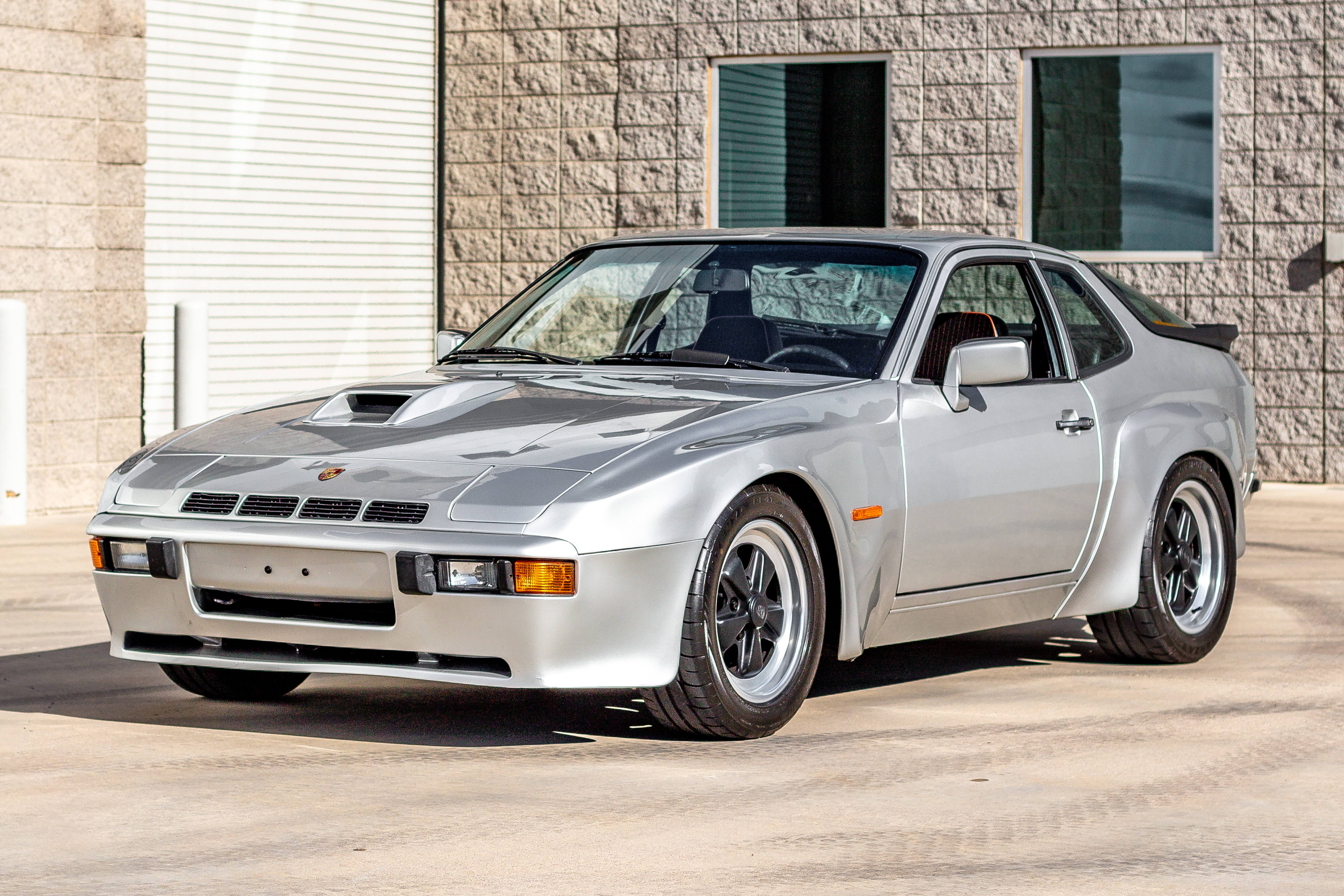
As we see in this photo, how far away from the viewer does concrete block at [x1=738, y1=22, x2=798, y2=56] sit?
15.6 metres

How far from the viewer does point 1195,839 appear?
4660 millimetres

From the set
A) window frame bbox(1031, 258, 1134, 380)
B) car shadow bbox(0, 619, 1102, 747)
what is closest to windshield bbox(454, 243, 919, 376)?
window frame bbox(1031, 258, 1134, 380)

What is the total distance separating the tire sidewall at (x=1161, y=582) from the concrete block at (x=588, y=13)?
9.40 meters

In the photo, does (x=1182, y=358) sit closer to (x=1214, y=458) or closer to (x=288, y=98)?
(x=1214, y=458)

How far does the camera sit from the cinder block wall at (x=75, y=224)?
1252 centimetres

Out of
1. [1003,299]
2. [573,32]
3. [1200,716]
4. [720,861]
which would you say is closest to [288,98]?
[573,32]

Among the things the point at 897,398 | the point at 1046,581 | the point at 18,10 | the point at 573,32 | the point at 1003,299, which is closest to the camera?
the point at 897,398

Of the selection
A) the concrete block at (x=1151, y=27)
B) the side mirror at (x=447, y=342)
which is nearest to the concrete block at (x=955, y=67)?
the concrete block at (x=1151, y=27)

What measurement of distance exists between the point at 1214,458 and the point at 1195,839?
3.24 meters

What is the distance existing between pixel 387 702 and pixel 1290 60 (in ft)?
33.8

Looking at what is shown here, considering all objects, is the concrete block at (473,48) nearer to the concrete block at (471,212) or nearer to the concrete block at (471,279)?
the concrete block at (471,212)

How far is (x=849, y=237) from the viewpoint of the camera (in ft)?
22.6

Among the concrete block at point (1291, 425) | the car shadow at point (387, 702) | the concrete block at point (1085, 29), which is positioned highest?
the concrete block at point (1085, 29)

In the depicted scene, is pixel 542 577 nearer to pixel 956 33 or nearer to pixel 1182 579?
pixel 1182 579
